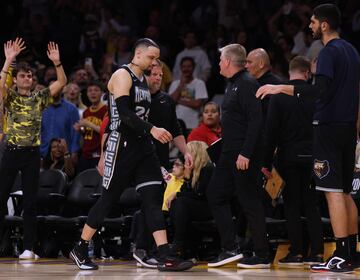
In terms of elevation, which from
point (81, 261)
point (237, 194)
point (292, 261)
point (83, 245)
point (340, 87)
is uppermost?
point (340, 87)

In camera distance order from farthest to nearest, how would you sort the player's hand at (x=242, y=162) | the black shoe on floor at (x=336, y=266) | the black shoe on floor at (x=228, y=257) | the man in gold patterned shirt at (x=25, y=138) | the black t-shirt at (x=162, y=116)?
the man in gold patterned shirt at (x=25, y=138), the black t-shirt at (x=162, y=116), the black shoe on floor at (x=228, y=257), the player's hand at (x=242, y=162), the black shoe on floor at (x=336, y=266)

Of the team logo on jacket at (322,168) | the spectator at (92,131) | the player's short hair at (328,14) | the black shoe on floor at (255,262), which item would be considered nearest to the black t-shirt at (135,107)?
the black shoe on floor at (255,262)

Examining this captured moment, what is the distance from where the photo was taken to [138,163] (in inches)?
346

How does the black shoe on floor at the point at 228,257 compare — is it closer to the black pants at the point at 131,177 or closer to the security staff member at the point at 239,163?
the security staff member at the point at 239,163

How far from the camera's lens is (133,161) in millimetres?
8750

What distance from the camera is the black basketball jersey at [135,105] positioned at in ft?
28.8

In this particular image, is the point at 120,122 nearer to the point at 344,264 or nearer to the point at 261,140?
the point at 261,140

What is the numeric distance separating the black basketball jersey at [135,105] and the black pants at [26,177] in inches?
84.4

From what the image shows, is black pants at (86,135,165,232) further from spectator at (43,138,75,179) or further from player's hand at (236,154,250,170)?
spectator at (43,138,75,179)

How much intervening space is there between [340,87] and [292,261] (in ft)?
6.54

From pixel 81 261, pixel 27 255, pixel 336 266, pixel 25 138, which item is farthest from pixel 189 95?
pixel 336 266

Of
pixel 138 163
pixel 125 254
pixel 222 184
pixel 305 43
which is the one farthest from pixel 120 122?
pixel 305 43

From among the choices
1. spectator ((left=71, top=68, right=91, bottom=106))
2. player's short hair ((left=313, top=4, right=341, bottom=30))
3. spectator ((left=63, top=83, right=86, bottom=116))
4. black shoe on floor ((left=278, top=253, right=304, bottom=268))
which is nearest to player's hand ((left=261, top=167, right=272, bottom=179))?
black shoe on floor ((left=278, top=253, right=304, bottom=268))

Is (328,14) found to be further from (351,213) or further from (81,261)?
(81,261)
